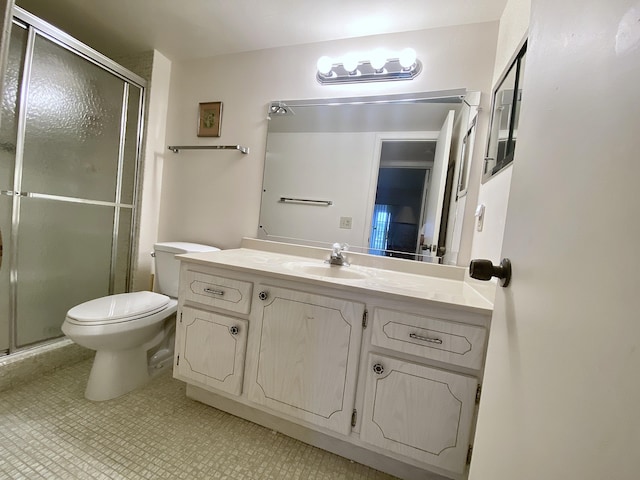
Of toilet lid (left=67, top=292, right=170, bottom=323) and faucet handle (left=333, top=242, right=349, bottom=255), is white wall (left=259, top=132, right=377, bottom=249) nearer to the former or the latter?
faucet handle (left=333, top=242, right=349, bottom=255)

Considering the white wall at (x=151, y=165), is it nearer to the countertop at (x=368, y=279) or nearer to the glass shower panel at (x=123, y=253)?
the glass shower panel at (x=123, y=253)

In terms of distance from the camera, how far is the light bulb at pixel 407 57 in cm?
140

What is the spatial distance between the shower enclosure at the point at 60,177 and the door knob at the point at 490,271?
83.2 inches

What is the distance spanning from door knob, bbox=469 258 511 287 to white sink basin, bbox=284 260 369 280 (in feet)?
2.64

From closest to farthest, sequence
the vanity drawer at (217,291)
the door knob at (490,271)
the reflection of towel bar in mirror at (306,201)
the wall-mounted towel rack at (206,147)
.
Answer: the door knob at (490,271) → the vanity drawer at (217,291) → the reflection of towel bar in mirror at (306,201) → the wall-mounted towel rack at (206,147)

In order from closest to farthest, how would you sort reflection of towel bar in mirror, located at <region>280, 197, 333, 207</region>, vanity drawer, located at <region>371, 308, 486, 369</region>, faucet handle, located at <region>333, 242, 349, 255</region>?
vanity drawer, located at <region>371, 308, 486, 369</region>
faucet handle, located at <region>333, 242, 349, 255</region>
reflection of towel bar in mirror, located at <region>280, 197, 333, 207</region>

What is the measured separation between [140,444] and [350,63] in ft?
7.01

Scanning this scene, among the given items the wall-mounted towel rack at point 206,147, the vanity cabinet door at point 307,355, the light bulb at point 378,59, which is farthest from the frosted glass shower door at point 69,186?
the light bulb at point 378,59

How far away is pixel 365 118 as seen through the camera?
1.55 meters

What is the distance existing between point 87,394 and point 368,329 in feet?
4.95

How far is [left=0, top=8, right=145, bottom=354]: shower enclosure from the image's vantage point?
1448mm

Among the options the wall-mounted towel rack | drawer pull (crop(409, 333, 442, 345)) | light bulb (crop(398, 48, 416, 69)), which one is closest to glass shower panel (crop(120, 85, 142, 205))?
the wall-mounted towel rack

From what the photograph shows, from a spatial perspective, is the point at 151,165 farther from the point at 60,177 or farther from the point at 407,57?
the point at 407,57

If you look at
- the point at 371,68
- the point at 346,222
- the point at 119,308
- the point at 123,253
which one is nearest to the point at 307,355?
the point at 346,222
